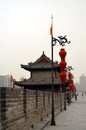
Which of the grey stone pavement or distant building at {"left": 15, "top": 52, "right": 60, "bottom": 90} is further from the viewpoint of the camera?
distant building at {"left": 15, "top": 52, "right": 60, "bottom": 90}

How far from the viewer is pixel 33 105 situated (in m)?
22.3

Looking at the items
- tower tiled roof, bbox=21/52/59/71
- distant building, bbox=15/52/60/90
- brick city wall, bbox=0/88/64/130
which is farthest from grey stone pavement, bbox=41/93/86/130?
tower tiled roof, bbox=21/52/59/71

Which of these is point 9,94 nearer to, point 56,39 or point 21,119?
point 21,119

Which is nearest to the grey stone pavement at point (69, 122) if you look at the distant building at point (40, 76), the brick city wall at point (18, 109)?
the brick city wall at point (18, 109)

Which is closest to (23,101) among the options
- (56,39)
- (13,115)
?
(13,115)

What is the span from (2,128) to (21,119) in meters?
4.40

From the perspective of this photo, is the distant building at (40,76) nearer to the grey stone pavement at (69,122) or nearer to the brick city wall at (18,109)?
the grey stone pavement at (69,122)

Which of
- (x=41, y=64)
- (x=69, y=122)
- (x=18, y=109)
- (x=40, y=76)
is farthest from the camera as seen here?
(x=41, y=64)

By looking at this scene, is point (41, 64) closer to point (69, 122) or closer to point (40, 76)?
point (40, 76)

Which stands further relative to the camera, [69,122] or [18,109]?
[69,122]

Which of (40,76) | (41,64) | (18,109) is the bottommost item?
(18,109)

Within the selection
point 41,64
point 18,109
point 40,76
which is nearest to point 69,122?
point 18,109

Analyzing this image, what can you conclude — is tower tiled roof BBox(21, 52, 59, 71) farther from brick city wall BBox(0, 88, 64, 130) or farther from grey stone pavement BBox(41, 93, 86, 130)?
brick city wall BBox(0, 88, 64, 130)

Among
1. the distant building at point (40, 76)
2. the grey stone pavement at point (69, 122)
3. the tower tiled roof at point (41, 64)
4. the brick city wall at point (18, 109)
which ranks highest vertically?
the tower tiled roof at point (41, 64)
